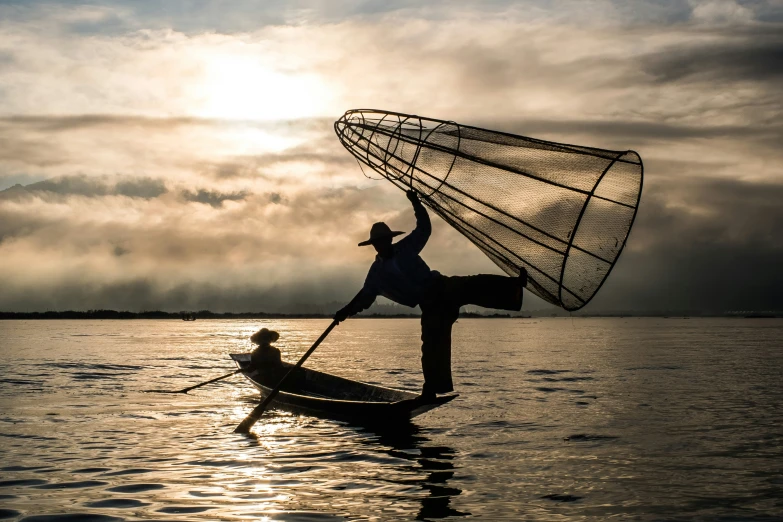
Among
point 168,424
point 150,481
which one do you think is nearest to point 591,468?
point 150,481

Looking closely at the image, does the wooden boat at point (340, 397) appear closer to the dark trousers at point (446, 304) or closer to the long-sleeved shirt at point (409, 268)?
the dark trousers at point (446, 304)

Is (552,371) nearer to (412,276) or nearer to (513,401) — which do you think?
(513,401)

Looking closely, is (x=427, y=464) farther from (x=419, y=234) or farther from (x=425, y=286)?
(x=419, y=234)

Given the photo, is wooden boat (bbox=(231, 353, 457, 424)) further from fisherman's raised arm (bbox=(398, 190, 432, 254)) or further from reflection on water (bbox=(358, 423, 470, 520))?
fisherman's raised arm (bbox=(398, 190, 432, 254))

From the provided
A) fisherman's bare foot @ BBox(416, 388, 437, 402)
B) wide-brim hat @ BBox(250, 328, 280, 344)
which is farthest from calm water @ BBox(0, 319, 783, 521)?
wide-brim hat @ BBox(250, 328, 280, 344)

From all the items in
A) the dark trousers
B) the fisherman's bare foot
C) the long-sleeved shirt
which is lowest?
the fisherman's bare foot

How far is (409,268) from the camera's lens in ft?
37.3

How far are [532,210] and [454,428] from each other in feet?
22.9

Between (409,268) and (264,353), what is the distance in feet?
36.9

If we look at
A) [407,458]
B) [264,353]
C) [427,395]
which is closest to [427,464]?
[407,458]

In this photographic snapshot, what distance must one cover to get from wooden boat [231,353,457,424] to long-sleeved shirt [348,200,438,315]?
211 cm

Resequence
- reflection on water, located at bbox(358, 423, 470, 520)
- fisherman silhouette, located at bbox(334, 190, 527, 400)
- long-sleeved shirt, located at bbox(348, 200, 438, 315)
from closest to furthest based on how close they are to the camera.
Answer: reflection on water, located at bbox(358, 423, 470, 520), fisherman silhouette, located at bbox(334, 190, 527, 400), long-sleeved shirt, located at bbox(348, 200, 438, 315)

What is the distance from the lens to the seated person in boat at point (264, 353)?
21.5m

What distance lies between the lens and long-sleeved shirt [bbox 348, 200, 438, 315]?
11.3 m
